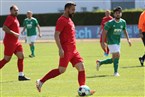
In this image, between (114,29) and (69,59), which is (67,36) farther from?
(114,29)

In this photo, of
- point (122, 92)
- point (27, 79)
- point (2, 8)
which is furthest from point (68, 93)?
point (2, 8)

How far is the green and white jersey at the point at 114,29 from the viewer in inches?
604

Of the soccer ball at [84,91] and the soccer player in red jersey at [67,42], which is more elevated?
the soccer player in red jersey at [67,42]

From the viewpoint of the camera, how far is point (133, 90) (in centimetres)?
1198

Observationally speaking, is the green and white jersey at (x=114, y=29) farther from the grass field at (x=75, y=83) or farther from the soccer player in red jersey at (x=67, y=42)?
the soccer player in red jersey at (x=67, y=42)

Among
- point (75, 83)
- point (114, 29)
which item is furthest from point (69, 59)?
point (114, 29)

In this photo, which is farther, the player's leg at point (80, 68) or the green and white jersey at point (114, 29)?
the green and white jersey at point (114, 29)

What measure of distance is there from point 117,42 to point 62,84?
2767mm

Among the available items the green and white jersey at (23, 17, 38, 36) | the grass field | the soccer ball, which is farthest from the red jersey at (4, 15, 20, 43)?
the green and white jersey at (23, 17, 38, 36)

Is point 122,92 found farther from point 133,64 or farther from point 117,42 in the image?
point 133,64

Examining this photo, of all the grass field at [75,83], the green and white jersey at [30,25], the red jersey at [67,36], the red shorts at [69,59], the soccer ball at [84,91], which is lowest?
the green and white jersey at [30,25]

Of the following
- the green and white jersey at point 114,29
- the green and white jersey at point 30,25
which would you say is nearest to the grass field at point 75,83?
the green and white jersey at point 114,29

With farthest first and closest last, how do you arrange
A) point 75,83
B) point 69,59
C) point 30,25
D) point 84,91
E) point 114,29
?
point 30,25
point 114,29
point 75,83
point 69,59
point 84,91

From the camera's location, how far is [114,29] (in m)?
15.4
